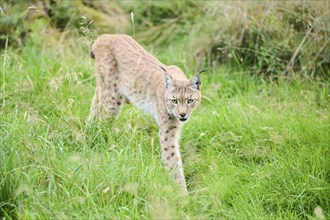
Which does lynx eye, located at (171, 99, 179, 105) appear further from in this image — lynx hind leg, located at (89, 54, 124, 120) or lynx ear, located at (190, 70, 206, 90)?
lynx hind leg, located at (89, 54, 124, 120)

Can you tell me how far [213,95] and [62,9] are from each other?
3.51 meters

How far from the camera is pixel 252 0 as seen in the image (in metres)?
9.58

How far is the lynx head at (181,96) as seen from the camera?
258 inches

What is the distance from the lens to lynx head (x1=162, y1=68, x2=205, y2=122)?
6.56m

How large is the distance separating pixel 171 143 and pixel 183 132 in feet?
2.29

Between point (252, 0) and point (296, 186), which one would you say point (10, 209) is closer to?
point (296, 186)

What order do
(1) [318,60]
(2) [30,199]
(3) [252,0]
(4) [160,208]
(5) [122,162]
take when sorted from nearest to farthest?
(4) [160,208] < (2) [30,199] < (5) [122,162] < (1) [318,60] < (3) [252,0]

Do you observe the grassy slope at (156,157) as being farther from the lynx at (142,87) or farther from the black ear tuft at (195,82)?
the black ear tuft at (195,82)

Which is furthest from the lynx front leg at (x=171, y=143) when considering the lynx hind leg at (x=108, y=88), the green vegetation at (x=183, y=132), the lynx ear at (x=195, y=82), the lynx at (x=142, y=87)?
the lynx hind leg at (x=108, y=88)

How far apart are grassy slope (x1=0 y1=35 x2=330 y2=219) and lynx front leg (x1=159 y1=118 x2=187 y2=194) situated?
6.7 inches

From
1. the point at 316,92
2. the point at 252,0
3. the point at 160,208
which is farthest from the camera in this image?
the point at 252,0

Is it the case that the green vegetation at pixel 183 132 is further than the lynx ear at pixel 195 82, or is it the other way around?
the lynx ear at pixel 195 82

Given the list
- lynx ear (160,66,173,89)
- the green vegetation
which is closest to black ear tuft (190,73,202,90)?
lynx ear (160,66,173,89)

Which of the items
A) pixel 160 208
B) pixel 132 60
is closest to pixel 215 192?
pixel 160 208
